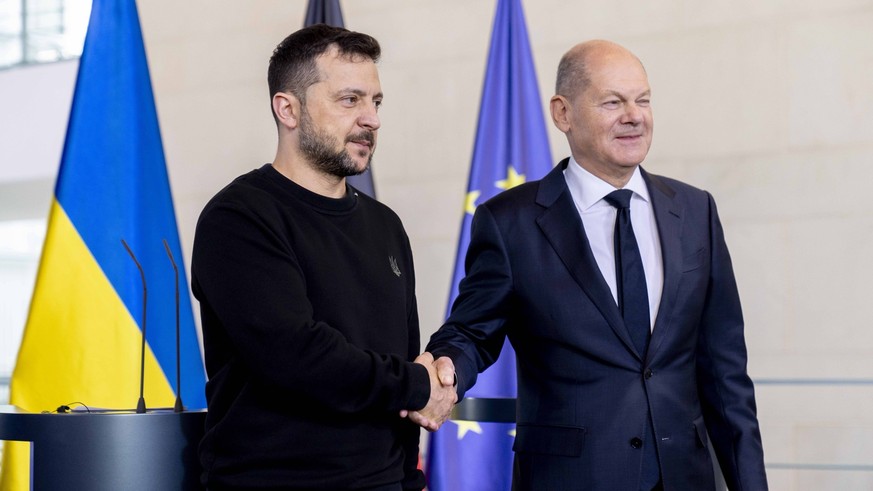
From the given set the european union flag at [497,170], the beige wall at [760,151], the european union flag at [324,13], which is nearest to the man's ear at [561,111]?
the european union flag at [497,170]

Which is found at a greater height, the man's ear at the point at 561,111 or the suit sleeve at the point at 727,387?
the man's ear at the point at 561,111

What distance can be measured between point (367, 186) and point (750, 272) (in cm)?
183

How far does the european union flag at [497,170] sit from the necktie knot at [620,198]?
196 centimetres

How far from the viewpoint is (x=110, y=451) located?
2.37 m

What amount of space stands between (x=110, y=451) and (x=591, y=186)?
4.34 feet

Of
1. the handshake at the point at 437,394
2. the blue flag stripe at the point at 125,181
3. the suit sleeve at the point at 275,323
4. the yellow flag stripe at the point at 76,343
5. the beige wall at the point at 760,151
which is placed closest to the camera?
the suit sleeve at the point at 275,323

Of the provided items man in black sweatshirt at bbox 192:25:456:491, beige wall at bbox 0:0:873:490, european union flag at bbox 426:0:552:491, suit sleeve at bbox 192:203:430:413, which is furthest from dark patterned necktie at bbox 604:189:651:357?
beige wall at bbox 0:0:873:490

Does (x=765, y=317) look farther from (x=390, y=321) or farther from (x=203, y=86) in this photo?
(x=203, y=86)

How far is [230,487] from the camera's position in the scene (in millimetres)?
2111

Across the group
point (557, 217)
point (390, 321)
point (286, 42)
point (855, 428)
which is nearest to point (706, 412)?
point (557, 217)

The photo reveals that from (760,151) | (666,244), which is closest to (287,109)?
(666,244)

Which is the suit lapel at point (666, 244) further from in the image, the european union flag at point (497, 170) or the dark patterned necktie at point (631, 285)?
the european union flag at point (497, 170)

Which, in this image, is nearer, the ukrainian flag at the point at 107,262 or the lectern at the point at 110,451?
the lectern at the point at 110,451

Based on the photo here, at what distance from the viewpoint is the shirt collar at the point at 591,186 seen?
2.56 metres
